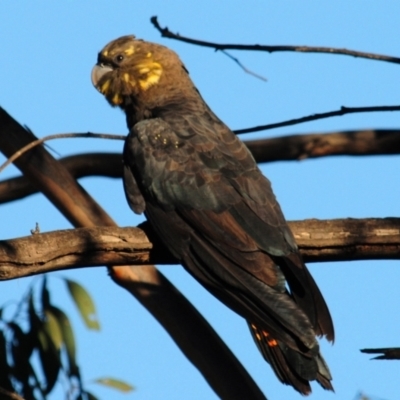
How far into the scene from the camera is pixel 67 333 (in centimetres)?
555

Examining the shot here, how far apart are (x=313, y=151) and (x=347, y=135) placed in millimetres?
214

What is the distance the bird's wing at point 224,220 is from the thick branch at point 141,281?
698 millimetres

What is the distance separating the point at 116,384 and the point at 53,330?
0.48 meters

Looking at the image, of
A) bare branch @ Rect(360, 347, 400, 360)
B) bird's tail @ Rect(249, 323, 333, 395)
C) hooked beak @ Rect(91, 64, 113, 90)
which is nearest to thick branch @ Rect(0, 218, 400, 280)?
bird's tail @ Rect(249, 323, 333, 395)

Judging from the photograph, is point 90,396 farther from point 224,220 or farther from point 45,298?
point 224,220

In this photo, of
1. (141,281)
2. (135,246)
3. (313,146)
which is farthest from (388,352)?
(313,146)

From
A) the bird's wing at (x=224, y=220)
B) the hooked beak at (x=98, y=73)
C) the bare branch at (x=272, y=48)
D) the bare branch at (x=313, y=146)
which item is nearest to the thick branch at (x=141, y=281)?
the hooked beak at (x=98, y=73)

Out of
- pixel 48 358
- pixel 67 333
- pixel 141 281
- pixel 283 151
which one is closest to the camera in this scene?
pixel 141 281

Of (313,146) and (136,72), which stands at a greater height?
(313,146)

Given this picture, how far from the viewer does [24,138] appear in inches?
200

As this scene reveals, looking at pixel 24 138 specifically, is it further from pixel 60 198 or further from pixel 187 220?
pixel 187 220

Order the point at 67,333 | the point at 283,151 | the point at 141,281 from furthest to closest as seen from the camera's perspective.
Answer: the point at 67,333 < the point at 283,151 < the point at 141,281

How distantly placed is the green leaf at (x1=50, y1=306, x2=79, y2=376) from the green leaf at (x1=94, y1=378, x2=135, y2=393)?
0.19 m

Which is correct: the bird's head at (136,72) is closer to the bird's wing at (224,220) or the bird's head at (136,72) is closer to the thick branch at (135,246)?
the bird's wing at (224,220)
